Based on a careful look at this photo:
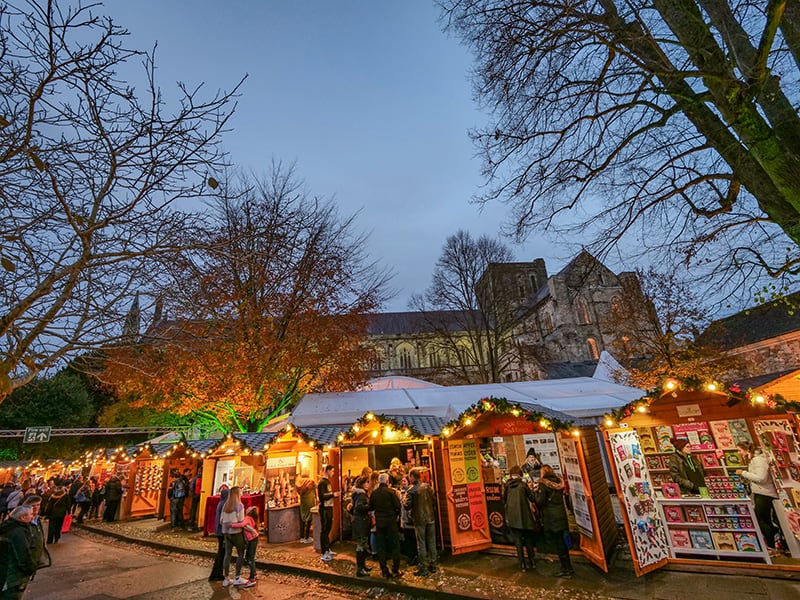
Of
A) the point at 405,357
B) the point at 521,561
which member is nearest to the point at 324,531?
the point at 521,561

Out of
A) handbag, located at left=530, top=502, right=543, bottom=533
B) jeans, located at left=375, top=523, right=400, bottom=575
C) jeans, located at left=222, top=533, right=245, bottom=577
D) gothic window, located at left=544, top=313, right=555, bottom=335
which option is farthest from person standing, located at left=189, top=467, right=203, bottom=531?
gothic window, located at left=544, top=313, right=555, bottom=335

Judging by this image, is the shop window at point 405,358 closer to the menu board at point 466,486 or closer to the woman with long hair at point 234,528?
the menu board at point 466,486

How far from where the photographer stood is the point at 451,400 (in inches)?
487

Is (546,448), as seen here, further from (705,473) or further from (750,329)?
(750,329)

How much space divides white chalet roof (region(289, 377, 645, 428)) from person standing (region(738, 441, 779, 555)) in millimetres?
4211

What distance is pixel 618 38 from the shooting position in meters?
5.21

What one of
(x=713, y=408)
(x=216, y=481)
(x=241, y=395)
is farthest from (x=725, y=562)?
(x=241, y=395)

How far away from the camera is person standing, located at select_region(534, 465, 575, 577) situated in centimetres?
662

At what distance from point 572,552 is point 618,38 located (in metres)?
9.38

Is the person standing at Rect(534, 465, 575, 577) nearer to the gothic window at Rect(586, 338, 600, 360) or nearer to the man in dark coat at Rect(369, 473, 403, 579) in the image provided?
the man in dark coat at Rect(369, 473, 403, 579)

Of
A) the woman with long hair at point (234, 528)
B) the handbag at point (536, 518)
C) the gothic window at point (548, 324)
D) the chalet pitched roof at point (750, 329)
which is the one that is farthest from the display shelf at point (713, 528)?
the gothic window at point (548, 324)

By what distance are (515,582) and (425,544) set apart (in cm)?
189

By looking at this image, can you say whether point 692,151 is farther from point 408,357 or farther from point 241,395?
point 408,357

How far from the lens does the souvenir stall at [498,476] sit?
7043 mm
